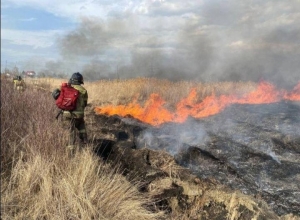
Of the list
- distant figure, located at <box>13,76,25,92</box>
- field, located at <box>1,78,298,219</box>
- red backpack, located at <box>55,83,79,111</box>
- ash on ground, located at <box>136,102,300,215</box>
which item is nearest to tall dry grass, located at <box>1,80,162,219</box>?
field, located at <box>1,78,298,219</box>

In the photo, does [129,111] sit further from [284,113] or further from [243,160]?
[243,160]

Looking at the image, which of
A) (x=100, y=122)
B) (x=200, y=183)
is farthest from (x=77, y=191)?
(x=100, y=122)

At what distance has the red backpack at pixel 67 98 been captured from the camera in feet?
23.7

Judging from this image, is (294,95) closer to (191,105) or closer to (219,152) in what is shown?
(191,105)

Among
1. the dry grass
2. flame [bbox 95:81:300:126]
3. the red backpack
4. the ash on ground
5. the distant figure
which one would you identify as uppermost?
the distant figure

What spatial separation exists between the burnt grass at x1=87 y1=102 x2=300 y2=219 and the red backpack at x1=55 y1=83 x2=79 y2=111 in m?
0.94

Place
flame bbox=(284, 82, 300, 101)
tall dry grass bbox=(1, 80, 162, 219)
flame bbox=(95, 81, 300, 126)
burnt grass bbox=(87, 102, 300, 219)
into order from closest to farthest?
tall dry grass bbox=(1, 80, 162, 219)
burnt grass bbox=(87, 102, 300, 219)
flame bbox=(95, 81, 300, 126)
flame bbox=(284, 82, 300, 101)

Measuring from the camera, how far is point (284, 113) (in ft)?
Result: 43.1

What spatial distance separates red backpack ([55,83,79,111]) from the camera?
7.23m

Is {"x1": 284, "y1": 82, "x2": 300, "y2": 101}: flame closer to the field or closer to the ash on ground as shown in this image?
the ash on ground

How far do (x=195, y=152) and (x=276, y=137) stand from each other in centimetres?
316

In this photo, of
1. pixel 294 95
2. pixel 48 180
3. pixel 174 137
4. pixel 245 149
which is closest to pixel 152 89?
pixel 294 95

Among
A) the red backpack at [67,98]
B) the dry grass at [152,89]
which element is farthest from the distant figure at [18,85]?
the dry grass at [152,89]

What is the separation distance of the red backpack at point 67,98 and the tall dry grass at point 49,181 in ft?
7.76
